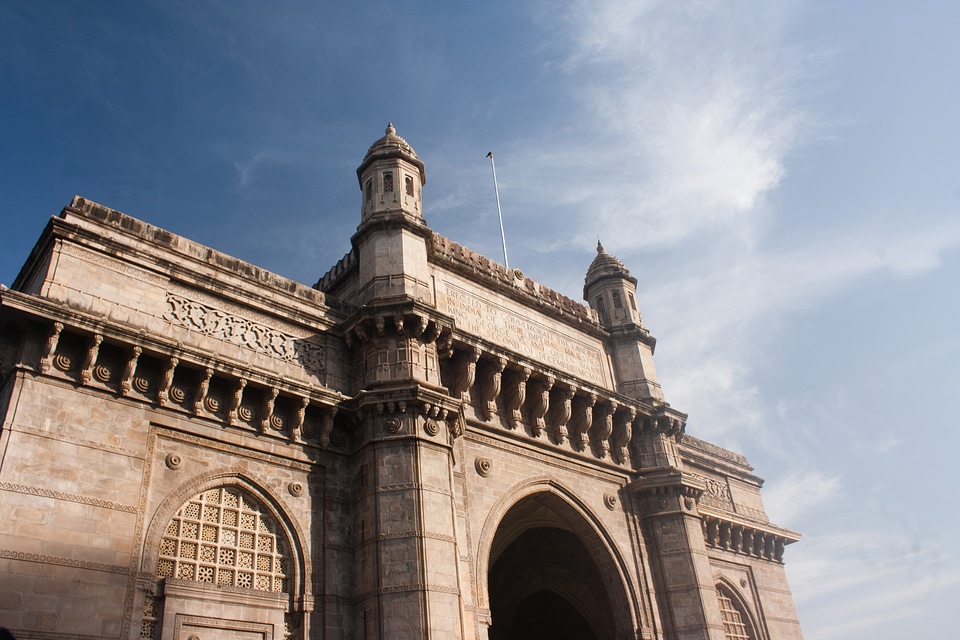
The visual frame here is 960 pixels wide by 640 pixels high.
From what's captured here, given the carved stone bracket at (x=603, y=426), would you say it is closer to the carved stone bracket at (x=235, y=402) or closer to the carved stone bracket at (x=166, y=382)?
the carved stone bracket at (x=235, y=402)

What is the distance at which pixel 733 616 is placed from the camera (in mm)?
23000

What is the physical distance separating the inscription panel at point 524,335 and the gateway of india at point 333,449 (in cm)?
7

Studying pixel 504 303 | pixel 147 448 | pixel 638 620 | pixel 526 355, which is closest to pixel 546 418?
pixel 526 355

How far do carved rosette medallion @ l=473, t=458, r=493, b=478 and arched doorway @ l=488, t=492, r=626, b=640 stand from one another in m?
1.50

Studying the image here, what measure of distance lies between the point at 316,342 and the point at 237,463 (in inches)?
120

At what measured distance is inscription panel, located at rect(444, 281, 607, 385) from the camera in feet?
58.7

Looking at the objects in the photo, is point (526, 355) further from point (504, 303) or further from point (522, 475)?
point (522, 475)

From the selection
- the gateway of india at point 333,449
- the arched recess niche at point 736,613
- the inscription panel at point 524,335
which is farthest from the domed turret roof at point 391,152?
the arched recess niche at point 736,613

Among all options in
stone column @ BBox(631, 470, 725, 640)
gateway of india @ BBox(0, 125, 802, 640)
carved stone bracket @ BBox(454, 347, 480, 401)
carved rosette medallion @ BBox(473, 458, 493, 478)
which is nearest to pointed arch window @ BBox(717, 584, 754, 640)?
stone column @ BBox(631, 470, 725, 640)

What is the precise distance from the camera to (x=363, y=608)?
12.8 m

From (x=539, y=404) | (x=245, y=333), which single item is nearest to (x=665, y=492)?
(x=539, y=404)

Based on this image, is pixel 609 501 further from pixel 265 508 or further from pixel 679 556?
pixel 265 508

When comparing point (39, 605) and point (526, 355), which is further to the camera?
point (526, 355)

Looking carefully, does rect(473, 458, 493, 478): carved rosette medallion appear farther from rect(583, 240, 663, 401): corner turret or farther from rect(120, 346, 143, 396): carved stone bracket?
rect(120, 346, 143, 396): carved stone bracket
